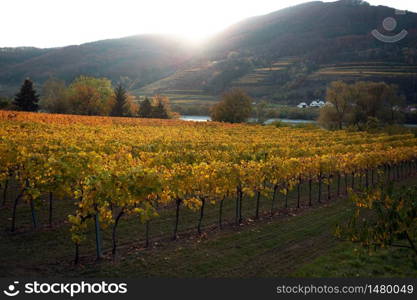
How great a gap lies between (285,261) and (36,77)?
203 m

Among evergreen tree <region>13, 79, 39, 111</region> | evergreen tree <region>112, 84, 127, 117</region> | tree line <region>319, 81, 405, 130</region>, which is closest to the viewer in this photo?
evergreen tree <region>13, 79, 39, 111</region>

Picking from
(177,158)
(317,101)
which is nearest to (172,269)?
(177,158)

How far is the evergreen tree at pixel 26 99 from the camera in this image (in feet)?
209

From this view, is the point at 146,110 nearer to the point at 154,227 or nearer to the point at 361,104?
the point at 361,104

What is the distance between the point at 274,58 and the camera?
185 metres

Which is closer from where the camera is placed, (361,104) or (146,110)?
(146,110)

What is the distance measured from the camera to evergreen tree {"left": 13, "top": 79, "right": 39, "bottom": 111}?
63812 mm

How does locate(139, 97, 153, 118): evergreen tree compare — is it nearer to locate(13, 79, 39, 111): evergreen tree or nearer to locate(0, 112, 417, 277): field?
locate(13, 79, 39, 111): evergreen tree

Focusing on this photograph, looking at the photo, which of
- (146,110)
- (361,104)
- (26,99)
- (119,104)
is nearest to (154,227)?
(26,99)

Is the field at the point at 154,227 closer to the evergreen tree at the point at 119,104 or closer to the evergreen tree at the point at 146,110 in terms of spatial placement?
the evergreen tree at the point at 119,104

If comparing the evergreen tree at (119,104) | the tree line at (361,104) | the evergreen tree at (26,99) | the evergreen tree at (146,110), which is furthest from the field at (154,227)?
the tree line at (361,104)

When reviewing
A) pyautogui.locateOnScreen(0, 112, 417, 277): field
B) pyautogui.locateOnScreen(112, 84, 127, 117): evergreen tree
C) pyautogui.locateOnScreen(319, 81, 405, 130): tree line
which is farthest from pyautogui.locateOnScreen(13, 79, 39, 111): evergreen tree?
pyautogui.locateOnScreen(319, 81, 405, 130): tree line

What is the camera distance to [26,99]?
6419cm

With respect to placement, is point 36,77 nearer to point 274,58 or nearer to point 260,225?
point 274,58
